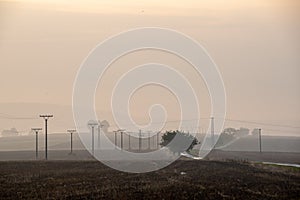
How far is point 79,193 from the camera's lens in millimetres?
43500

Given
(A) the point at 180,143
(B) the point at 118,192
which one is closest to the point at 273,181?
(B) the point at 118,192

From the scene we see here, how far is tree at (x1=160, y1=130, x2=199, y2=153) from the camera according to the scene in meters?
154

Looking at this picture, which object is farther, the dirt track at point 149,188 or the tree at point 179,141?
the tree at point 179,141

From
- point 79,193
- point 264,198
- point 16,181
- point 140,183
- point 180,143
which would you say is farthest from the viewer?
point 180,143

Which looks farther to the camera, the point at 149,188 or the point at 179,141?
the point at 179,141

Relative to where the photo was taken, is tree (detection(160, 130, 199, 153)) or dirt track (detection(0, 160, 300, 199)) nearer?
dirt track (detection(0, 160, 300, 199))

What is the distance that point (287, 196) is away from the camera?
41312 millimetres

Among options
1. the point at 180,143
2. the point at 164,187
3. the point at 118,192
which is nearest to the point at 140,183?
the point at 164,187

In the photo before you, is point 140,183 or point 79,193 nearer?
point 79,193

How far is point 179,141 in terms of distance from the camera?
15575cm

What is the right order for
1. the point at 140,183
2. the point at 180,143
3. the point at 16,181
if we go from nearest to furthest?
the point at 140,183, the point at 16,181, the point at 180,143

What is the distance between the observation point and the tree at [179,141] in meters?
154

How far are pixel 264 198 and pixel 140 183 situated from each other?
15.9 m

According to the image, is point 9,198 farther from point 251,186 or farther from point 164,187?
point 251,186
